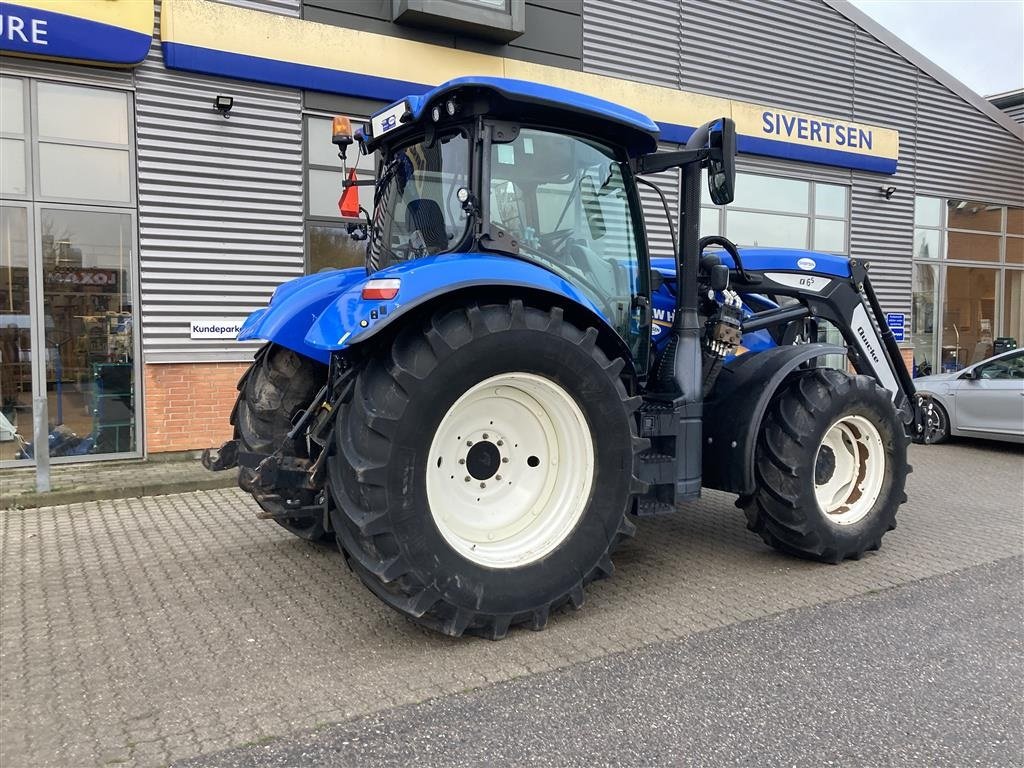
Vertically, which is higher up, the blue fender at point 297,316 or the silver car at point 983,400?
the blue fender at point 297,316

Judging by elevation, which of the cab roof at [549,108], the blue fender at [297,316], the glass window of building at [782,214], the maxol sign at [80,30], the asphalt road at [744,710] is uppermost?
the maxol sign at [80,30]

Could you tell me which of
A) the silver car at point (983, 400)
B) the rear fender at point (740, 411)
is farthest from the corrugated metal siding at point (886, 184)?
the rear fender at point (740, 411)

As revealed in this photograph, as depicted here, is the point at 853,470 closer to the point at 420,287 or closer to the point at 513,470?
the point at 513,470

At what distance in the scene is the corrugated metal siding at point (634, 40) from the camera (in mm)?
9930

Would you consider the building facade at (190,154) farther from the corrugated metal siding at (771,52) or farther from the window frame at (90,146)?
the corrugated metal siding at (771,52)

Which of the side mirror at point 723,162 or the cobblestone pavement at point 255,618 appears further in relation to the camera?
the side mirror at point 723,162

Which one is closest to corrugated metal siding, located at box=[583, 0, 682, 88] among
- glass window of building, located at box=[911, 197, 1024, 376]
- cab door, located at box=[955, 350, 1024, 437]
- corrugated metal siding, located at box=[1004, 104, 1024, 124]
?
cab door, located at box=[955, 350, 1024, 437]

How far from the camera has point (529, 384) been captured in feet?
12.1

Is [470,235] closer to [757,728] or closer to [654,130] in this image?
[654,130]

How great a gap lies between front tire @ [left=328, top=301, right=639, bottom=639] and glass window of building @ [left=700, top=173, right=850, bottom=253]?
7963 millimetres

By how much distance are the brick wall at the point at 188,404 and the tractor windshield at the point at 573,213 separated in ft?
16.8

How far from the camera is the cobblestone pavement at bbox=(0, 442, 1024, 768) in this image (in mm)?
2922

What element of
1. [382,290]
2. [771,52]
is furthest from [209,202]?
[771,52]

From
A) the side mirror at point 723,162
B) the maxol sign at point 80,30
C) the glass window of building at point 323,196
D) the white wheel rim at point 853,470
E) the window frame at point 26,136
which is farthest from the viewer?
the glass window of building at point 323,196
